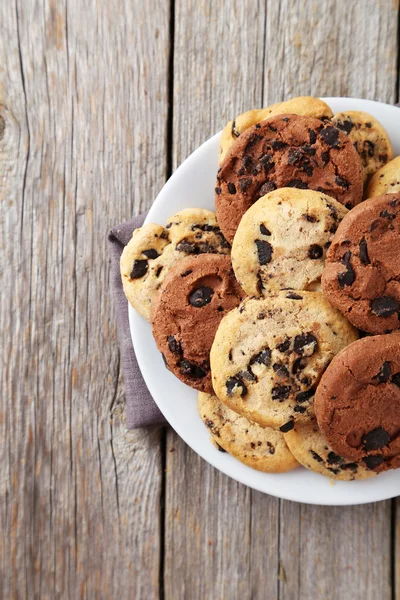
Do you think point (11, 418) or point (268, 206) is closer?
point (268, 206)

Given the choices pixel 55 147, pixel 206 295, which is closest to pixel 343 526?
pixel 206 295

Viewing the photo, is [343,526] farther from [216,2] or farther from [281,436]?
[216,2]

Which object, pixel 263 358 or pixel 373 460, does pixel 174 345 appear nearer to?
pixel 263 358

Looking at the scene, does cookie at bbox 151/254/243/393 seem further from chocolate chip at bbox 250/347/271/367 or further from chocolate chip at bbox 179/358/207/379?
chocolate chip at bbox 250/347/271/367

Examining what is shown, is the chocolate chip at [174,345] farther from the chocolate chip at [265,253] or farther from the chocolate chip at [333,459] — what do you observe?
the chocolate chip at [333,459]

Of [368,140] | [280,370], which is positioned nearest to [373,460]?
[280,370]

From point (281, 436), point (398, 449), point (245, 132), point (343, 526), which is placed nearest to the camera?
point (398, 449)
